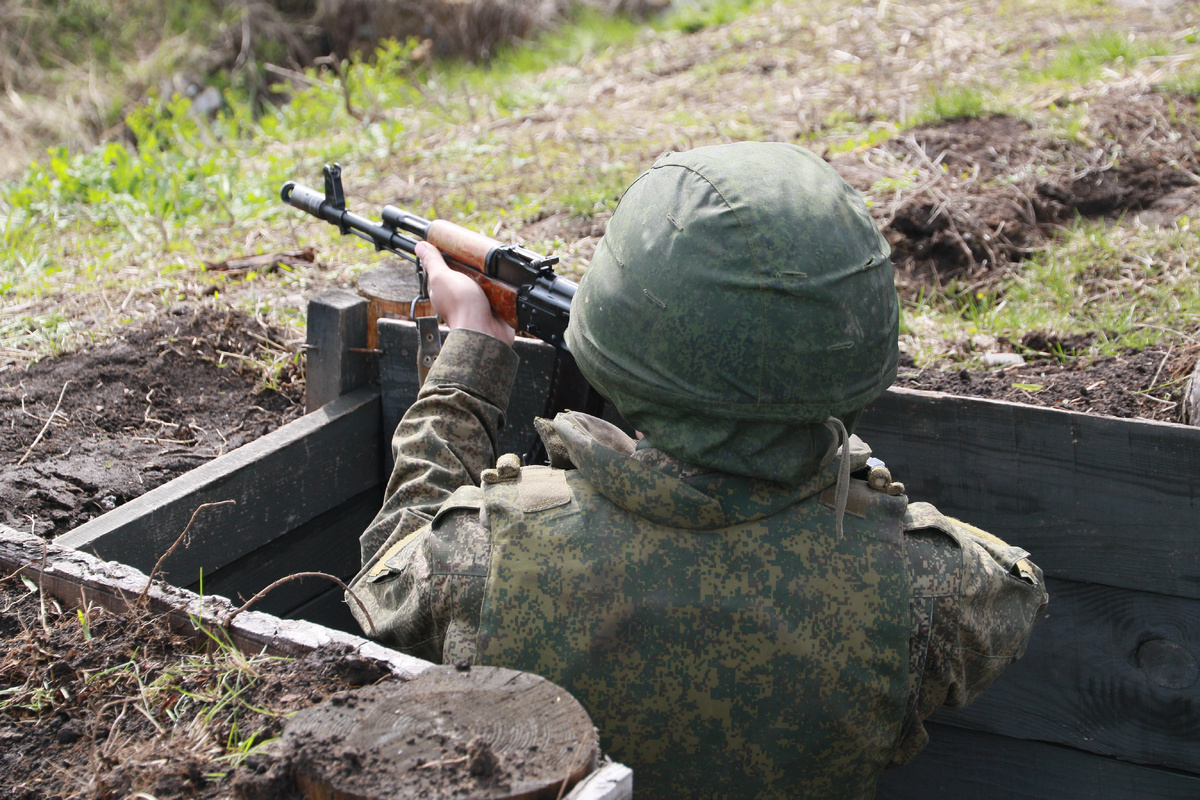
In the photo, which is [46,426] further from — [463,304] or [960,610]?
[960,610]

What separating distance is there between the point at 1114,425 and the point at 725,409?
1.35 meters

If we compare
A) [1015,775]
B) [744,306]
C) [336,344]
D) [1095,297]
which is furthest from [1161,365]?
[336,344]

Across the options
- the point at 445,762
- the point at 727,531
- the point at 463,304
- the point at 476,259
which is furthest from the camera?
the point at 476,259

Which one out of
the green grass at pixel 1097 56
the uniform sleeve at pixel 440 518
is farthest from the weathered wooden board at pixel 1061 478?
the green grass at pixel 1097 56

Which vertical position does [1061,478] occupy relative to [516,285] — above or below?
below

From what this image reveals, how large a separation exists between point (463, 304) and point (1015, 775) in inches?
80.1

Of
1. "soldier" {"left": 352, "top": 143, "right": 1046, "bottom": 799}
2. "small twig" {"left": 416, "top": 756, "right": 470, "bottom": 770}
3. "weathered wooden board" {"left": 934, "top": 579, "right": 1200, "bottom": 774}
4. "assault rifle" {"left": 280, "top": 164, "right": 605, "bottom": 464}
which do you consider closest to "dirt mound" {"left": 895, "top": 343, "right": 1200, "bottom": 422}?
"weathered wooden board" {"left": 934, "top": 579, "right": 1200, "bottom": 774}

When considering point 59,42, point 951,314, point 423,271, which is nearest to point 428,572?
point 423,271

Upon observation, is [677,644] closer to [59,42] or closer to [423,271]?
[423,271]

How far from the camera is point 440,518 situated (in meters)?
1.75

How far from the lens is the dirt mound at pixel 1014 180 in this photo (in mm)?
4281

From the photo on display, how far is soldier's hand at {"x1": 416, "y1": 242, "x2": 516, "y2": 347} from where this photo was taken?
2684 millimetres

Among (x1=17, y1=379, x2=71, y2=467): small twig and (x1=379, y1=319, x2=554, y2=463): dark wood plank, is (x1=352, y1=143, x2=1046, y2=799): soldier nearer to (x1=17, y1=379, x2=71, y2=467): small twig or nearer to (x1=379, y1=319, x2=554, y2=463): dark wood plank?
(x1=379, y1=319, x2=554, y2=463): dark wood plank

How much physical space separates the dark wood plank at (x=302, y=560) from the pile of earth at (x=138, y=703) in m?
0.84
